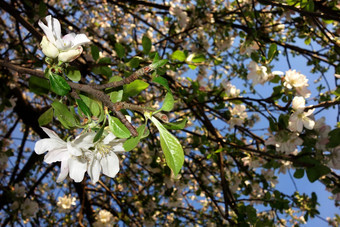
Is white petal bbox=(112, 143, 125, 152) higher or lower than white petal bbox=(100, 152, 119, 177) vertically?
higher

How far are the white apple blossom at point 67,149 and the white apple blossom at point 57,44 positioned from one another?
17 centimetres

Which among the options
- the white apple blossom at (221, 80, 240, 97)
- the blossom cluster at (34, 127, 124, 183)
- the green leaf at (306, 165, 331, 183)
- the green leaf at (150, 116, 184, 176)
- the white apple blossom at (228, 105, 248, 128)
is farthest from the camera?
the white apple blossom at (228, 105, 248, 128)

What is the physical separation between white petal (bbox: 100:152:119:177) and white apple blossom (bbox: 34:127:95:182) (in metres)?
0.05

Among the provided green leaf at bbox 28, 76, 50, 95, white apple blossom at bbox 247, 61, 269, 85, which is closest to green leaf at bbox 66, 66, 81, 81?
green leaf at bbox 28, 76, 50, 95

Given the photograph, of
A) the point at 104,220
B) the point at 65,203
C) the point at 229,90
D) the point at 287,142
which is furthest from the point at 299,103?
the point at 65,203

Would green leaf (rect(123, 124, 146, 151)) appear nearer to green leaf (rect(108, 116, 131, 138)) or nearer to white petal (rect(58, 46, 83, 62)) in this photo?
green leaf (rect(108, 116, 131, 138))

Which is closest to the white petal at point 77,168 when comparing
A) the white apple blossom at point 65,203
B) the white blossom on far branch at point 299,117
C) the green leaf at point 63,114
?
the green leaf at point 63,114

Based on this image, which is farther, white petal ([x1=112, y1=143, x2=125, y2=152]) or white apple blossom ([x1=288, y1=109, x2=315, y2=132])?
white apple blossom ([x1=288, y1=109, x2=315, y2=132])

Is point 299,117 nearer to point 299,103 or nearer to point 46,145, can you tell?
point 299,103

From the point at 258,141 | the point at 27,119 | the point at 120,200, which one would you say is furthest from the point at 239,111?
the point at 27,119

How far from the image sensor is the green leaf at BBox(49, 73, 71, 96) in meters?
0.55

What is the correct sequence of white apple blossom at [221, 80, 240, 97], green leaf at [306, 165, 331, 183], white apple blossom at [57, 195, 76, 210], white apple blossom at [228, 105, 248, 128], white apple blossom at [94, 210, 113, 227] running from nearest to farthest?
green leaf at [306, 165, 331, 183] → white apple blossom at [221, 80, 240, 97] → white apple blossom at [228, 105, 248, 128] → white apple blossom at [94, 210, 113, 227] → white apple blossom at [57, 195, 76, 210]

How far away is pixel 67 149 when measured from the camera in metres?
0.66

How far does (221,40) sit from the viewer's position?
269 centimetres
